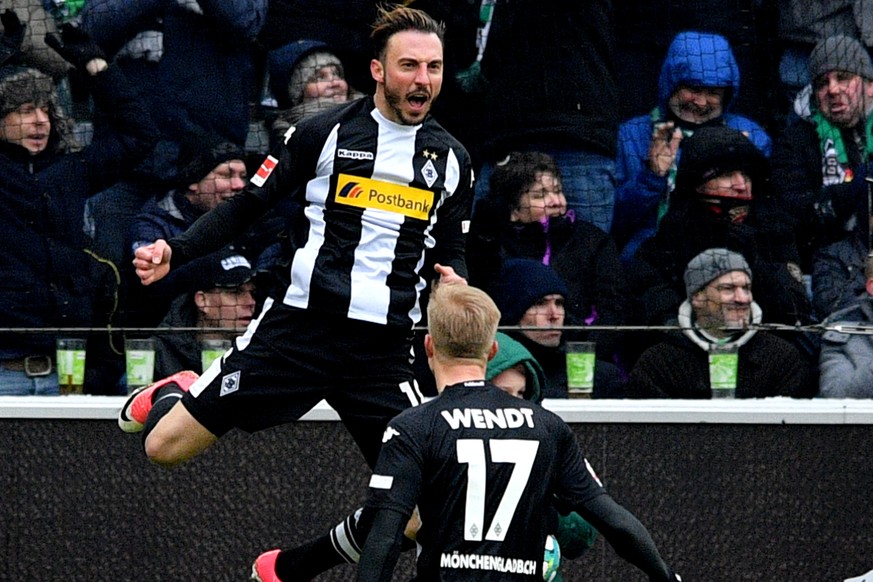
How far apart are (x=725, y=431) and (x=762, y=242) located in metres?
0.77

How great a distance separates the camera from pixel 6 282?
6020 mm

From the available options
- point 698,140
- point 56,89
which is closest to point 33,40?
point 56,89

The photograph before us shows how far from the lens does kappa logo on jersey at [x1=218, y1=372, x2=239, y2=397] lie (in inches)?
194

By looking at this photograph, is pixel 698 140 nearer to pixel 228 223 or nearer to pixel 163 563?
pixel 228 223

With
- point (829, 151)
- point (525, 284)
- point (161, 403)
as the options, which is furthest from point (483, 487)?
point (829, 151)

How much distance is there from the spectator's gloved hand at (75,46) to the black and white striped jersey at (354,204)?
1.48 m

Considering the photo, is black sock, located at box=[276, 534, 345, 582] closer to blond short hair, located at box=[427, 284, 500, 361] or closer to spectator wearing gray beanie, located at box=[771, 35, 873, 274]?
blond short hair, located at box=[427, 284, 500, 361]

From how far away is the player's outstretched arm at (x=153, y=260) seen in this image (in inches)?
185

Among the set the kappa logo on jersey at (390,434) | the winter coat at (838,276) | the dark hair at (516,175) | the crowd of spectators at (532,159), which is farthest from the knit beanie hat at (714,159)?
the kappa logo on jersey at (390,434)

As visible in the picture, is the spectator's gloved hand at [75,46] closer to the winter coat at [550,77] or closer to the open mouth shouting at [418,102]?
the winter coat at [550,77]

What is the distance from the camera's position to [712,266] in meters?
6.03

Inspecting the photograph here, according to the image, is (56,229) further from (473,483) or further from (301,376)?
(473,483)

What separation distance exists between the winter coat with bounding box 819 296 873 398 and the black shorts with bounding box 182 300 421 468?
1.88 metres

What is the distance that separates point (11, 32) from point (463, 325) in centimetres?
299
